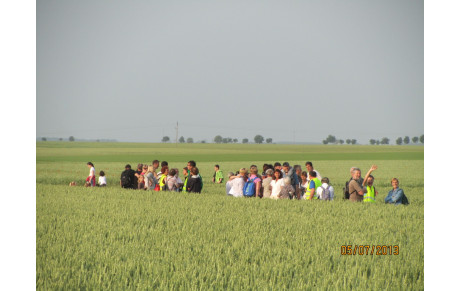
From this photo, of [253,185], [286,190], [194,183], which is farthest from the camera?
[194,183]

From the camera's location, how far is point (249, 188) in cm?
1636

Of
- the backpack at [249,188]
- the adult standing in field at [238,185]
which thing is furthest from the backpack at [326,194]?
the adult standing in field at [238,185]

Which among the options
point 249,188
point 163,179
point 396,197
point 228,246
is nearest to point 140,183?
point 163,179

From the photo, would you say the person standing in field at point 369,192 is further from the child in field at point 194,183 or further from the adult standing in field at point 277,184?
the child in field at point 194,183

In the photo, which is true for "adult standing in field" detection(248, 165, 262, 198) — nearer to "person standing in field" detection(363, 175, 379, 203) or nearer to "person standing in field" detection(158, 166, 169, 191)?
"person standing in field" detection(363, 175, 379, 203)

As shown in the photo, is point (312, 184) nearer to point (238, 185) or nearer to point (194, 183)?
point (238, 185)

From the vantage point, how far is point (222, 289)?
5848mm

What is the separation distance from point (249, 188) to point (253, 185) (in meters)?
0.28

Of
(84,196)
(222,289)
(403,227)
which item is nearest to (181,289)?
(222,289)

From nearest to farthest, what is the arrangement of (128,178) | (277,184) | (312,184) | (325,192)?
(312,184) < (277,184) < (325,192) < (128,178)

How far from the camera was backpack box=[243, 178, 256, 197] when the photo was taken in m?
16.2

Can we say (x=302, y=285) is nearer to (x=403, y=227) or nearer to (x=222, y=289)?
(x=222, y=289)

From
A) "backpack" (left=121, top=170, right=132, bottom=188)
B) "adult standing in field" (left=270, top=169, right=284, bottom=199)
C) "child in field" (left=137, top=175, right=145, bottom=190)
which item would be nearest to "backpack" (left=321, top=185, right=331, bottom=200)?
"adult standing in field" (left=270, top=169, right=284, bottom=199)

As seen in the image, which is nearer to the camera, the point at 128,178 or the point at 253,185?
the point at 253,185
